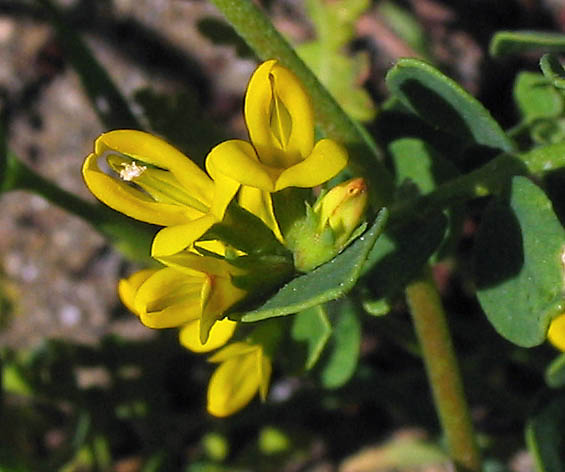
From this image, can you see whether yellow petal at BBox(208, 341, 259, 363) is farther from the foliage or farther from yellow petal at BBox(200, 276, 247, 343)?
yellow petal at BBox(200, 276, 247, 343)

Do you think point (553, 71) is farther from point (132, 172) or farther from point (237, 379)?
point (237, 379)

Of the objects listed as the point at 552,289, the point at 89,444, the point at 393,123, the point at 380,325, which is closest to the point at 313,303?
the point at 552,289

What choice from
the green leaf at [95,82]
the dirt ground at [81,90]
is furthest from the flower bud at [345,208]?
the dirt ground at [81,90]

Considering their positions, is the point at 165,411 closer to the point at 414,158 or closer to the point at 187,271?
the point at 414,158

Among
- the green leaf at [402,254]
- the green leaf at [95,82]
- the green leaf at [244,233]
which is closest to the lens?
the green leaf at [244,233]

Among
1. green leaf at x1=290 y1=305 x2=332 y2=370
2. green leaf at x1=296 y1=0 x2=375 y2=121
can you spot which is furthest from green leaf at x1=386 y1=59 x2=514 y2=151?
green leaf at x1=296 y1=0 x2=375 y2=121

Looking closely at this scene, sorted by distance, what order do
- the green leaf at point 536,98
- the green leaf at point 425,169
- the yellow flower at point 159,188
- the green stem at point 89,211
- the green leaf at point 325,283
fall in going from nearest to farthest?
the green leaf at point 325,283 < the yellow flower at point 159,188 < the green leaf at point 425,169 < the green leaf at point 536,98 < the green stem at point 89,211

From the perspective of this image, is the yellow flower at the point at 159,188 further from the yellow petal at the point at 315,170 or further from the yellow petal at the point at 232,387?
the yellow petal at the point at 232,387
